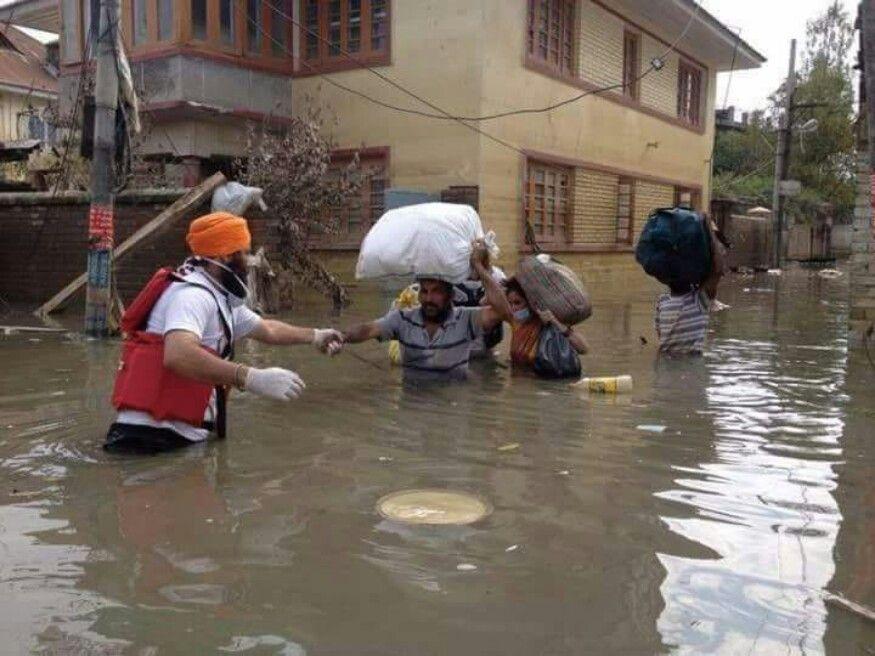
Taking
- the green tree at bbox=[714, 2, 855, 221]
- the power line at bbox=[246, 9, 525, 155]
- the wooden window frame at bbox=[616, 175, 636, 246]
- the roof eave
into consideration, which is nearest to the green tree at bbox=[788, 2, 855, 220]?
the green tree at bbox=[714, 2, 855, 221]

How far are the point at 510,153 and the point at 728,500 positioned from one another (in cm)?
1192

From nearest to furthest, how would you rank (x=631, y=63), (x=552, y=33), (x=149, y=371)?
(x=149, y=371)
(x=552, y=33)
(x=631, y=63)

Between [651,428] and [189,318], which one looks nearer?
[189,318]

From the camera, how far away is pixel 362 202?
15266 mm

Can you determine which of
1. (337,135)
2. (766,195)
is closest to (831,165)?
(766,195)

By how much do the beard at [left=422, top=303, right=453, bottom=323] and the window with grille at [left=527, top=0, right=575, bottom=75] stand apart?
33.6 feet

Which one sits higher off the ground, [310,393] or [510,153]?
[510,153]

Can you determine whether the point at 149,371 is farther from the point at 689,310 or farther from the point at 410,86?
the point at 410,86

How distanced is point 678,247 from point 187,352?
500cm

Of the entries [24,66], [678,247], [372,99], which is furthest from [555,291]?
[24,66]

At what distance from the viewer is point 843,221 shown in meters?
43.3

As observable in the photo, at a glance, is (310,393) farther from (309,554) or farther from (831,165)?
(831,165)

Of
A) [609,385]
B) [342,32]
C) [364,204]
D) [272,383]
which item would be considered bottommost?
[609,385]

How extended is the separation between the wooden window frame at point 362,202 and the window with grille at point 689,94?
10609mm
